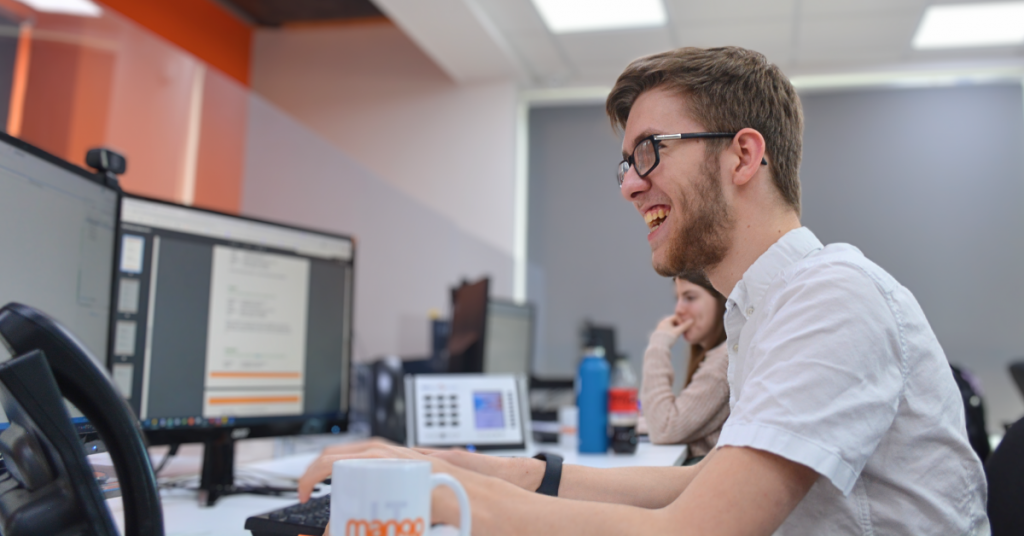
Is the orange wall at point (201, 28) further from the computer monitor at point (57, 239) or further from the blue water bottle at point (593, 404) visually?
the blue water bottle at point (593, 404)

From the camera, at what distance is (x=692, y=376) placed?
60.9 inches

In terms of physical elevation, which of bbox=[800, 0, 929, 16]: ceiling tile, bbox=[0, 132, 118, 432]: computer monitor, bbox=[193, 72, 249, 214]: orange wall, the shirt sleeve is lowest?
the shirt sleeve

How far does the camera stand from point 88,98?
340cm

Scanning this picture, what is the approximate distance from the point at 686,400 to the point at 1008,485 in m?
0.55

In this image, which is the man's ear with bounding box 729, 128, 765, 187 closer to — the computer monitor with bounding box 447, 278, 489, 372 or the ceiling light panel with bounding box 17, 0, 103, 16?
the computer monitor with bounding box 447, 278, 489, 372

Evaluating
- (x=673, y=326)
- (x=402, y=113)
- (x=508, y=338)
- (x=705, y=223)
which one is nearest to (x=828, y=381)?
(x=705, y=223)

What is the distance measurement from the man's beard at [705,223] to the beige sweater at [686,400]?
1.27 feet

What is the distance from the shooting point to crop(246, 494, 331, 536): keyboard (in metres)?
0.89

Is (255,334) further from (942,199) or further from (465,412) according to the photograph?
(942,199)

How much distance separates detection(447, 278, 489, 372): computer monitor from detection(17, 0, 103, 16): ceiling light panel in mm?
2397

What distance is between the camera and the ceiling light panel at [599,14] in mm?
3697

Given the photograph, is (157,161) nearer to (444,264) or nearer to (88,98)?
(88,98)

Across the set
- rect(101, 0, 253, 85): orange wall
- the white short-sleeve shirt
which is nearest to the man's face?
the white short-sleeve shirt

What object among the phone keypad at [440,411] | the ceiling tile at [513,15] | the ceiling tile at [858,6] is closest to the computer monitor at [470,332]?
the phone keypad at [440,411]
